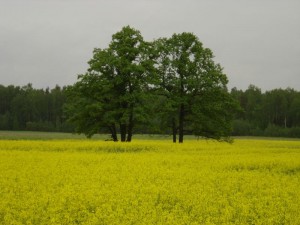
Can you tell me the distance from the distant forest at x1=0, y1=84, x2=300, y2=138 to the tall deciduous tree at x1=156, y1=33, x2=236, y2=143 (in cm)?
5480

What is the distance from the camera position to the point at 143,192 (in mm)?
13695

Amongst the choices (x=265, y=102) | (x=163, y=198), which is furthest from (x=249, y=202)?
(x=265, y=102)

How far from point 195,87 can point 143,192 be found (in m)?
26.8

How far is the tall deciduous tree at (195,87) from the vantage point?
39.7 meters

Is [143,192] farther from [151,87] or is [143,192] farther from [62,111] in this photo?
[62,111]

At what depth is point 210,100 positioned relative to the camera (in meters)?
40.4

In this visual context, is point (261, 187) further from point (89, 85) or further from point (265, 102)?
point (265, 102)

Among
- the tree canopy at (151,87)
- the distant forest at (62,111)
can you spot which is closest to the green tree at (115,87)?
the tree canopy at (151,87)

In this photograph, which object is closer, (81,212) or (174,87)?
(81,212)

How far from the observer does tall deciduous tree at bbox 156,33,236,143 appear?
39.7 m

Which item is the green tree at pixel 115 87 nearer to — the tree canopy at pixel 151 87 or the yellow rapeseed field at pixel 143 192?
the tree canopy at pixel 151 87

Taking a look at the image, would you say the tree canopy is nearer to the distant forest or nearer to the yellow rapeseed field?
the yellow rapeseed field

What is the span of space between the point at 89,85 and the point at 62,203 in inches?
1102

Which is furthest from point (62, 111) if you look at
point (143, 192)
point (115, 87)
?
point (143, 192)
